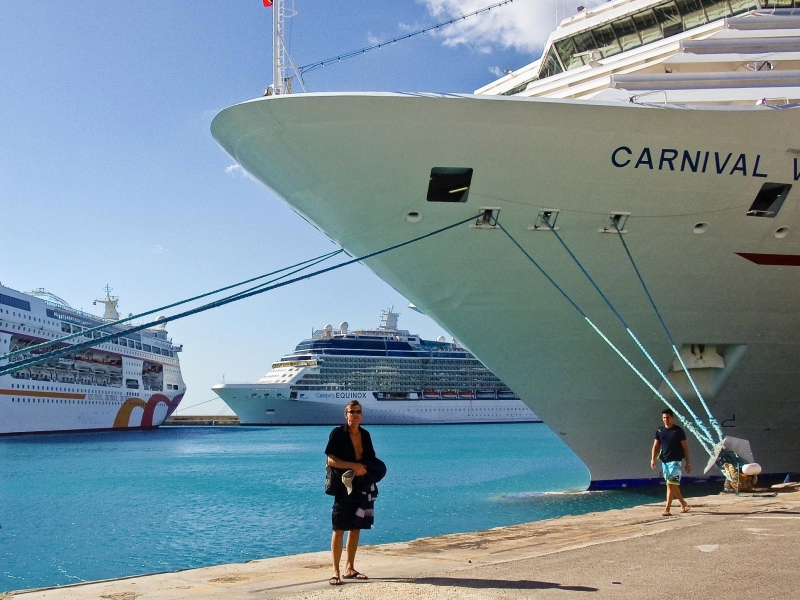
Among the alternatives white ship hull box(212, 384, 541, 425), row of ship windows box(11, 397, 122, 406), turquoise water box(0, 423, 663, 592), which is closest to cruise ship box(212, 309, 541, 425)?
white ship hull box(212, 384, 541, 425)

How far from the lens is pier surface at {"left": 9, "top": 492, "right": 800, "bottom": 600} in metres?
3.81

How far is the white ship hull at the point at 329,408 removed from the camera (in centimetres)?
6625

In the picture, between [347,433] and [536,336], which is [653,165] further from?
[347,433]

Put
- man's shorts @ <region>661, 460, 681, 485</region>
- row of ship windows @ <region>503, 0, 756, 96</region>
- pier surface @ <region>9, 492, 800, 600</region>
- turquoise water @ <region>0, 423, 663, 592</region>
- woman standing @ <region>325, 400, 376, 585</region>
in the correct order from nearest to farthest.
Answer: pier surface @ <region>9, 492, 800, 600</region> → woman standing @ <region>325, 400, 376, 585</region> → man's shorts @ <region>661, 460, 681, 485</region> → turquoise water @ <region>0, 423, 663, 592</region> → row of ship windows @ <region>503, 0, 756, 96</region>

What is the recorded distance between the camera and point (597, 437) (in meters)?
12.1

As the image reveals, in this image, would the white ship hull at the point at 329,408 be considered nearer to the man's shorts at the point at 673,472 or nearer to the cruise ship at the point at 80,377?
the cruise ship at the point at 80,377

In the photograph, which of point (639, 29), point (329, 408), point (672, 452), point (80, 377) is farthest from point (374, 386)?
point (672, 452)

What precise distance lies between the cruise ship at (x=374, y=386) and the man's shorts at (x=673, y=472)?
190ft

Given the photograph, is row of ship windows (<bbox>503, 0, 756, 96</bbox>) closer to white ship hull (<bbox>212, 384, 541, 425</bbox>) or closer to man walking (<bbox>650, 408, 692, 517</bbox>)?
man walking (<bbox>650, 408, 692, 517</bbox>)

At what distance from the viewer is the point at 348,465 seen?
449cm

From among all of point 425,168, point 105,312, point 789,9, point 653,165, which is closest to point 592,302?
point 653,165

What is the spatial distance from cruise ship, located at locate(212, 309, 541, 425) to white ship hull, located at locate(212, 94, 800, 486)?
54054mm

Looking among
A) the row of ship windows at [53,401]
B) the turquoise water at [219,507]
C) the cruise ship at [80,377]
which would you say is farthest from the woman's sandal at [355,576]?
the row of ship windows at [53,401]

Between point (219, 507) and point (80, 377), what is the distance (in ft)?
143
